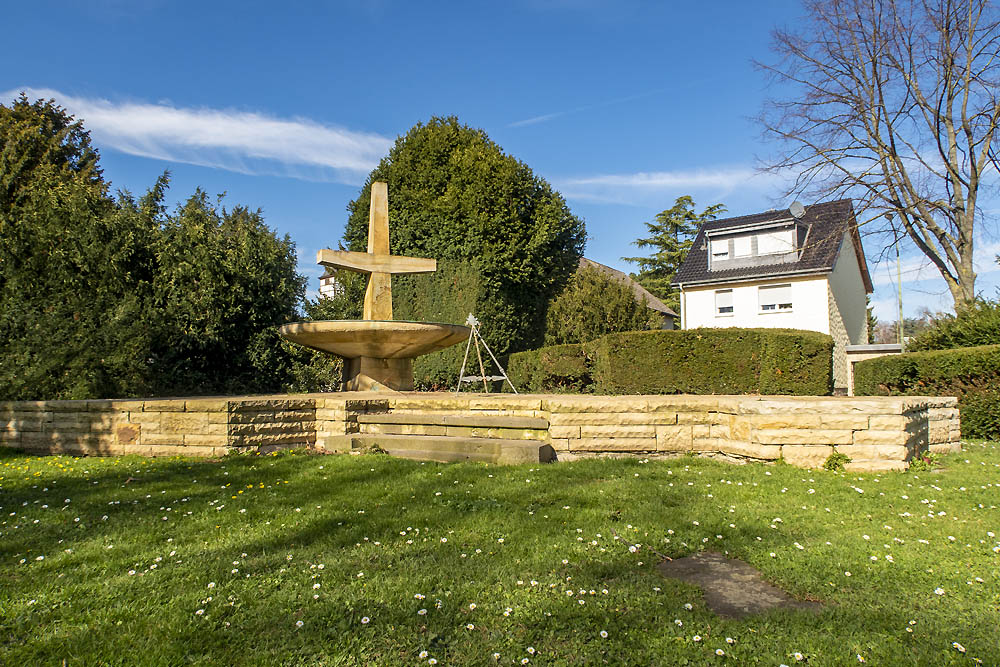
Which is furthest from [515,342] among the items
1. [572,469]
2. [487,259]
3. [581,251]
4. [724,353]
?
[572,469]

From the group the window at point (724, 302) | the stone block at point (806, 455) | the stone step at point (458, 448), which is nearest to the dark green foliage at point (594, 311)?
the window at point (724, 302)

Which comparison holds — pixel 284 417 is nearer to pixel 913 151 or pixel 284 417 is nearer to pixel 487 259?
pixel 487 259

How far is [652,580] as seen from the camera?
3299 millimetres

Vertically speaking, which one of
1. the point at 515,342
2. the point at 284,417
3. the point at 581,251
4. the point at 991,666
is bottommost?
the point at 991,666

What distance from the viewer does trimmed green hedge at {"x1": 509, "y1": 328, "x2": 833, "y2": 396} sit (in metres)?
13.6

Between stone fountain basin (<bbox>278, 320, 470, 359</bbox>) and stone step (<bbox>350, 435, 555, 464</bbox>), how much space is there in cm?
191

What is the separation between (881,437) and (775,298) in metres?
22.8

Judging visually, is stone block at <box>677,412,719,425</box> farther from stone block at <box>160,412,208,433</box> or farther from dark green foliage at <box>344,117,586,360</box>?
dark green foliage at <box>344,117,586,360</box>

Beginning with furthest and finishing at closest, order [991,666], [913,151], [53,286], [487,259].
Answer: [487,259] → [913,151] → [53,286] → [991,666]

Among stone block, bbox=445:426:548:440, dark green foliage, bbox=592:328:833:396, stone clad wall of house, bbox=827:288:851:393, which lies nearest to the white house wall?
stone clad wall of house, bbox=827:288:851:393

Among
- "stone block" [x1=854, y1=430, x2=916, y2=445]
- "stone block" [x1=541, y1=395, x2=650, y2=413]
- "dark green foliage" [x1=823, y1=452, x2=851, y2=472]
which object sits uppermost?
"stone block" [x1=541, y1=395, x2=650, y2=413]

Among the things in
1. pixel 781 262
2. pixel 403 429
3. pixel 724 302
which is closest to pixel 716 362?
pixel 403 429

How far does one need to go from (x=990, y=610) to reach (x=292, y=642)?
133 inches

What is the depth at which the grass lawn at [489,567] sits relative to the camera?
261 cm
